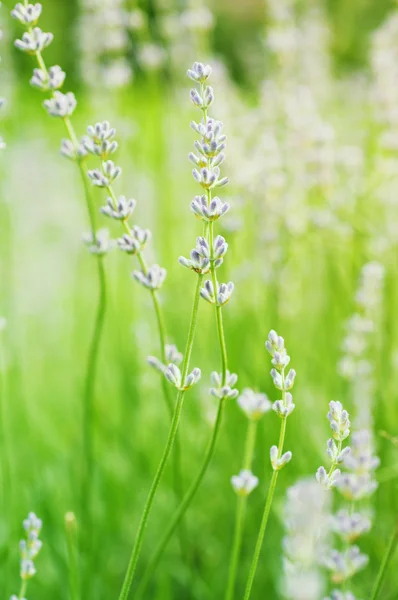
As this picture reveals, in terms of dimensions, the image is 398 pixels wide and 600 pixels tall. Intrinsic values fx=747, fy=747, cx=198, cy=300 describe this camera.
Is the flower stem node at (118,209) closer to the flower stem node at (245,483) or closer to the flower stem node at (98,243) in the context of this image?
the flower stem node at (98,243)

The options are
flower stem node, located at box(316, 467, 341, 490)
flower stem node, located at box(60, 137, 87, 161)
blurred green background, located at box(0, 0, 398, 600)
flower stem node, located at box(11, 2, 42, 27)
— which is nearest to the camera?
flower stem node, located at box(316, 467, 341, 490)

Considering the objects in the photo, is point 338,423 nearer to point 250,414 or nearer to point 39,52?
point 250,414

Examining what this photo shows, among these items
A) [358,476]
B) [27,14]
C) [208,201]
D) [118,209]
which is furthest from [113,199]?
[358,476]

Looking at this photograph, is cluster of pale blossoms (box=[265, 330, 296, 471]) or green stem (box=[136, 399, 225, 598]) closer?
cluster of pale blossoms (box=[265, 330, 296, 471])

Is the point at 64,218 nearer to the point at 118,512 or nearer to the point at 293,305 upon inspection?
the point at 293,305

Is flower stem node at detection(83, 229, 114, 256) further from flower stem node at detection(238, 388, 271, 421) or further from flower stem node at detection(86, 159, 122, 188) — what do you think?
flower stem node at detection(238, 388, 271, 421)

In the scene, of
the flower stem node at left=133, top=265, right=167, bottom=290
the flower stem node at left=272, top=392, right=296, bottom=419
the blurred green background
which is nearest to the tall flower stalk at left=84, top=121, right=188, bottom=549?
the flower stem node at left=133, top=265, right=167, bottom=290
